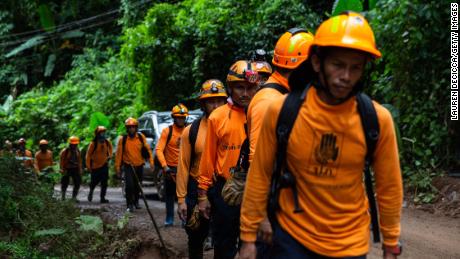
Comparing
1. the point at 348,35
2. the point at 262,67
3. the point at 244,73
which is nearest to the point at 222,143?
the point at 244,73

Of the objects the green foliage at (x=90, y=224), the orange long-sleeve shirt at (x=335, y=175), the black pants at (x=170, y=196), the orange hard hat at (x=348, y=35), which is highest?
the orange hard hat at (x=348, y=35)

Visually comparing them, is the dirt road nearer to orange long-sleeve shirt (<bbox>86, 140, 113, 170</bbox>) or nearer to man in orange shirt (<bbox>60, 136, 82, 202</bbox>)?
orange long-sleeve shirt (<bbox>86, 140, 113, 170</bbox>)

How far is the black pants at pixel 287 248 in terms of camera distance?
10.8 feet

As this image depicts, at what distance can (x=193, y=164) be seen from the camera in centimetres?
739

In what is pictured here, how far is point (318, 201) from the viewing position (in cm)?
328

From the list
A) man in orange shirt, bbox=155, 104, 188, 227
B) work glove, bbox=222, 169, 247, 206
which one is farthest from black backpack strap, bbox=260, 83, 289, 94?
man in orange shirt, bbox=155, 104, 188, 227

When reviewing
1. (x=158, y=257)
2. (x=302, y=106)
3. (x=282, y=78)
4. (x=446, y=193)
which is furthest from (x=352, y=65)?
(x=446, y=193)

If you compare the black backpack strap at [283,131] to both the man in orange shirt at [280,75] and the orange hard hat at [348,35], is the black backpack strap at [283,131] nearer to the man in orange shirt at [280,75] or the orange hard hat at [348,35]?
the orange hard hat at [348,35]

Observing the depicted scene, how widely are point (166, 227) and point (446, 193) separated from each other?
207 inches

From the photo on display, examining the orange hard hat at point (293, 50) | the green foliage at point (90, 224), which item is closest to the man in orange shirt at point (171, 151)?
the green foliage at point (90, 224)

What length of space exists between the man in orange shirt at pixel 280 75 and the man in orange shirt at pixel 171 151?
6.65 metres

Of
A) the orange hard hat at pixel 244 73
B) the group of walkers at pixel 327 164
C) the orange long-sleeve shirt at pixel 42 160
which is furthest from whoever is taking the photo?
the orange long-sleeve shirt at pixel 42 160

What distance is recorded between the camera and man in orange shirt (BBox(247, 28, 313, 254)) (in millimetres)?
4320

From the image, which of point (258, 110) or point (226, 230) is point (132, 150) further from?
point (258, 110)
